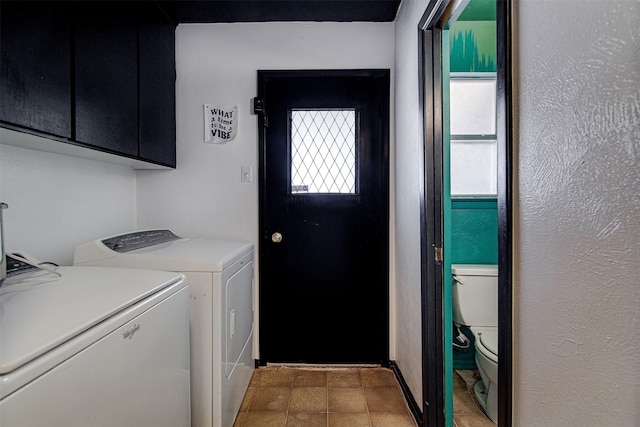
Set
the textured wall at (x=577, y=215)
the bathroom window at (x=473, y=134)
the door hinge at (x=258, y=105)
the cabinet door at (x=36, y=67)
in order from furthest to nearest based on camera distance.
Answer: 1. the door hinge at (x=258, y=105)
2. the bathroom window at (x=473, y=134)
3. the cabinet door at (x=36, y=67)
4. the textured wall at (x=577, y=215)

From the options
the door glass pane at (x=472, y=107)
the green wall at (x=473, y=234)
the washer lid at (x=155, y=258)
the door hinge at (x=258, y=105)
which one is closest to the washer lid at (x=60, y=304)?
the washer lid at (x=155, y=258)

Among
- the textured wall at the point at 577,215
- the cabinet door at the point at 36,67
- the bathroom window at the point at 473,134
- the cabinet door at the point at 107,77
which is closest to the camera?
the textured wall at the point at 577,215

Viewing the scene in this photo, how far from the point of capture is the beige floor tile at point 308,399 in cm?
164

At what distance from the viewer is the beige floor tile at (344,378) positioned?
187cm

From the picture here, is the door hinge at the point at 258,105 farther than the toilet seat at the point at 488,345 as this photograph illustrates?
Yes

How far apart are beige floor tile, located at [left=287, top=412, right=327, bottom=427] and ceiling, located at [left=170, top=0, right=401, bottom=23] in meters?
2.37

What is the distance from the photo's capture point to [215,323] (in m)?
1.30

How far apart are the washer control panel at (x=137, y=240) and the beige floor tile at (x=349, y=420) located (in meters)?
1.32

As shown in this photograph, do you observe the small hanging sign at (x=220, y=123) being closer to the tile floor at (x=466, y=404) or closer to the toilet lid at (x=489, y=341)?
the toilet lid at (x=489, y=341)

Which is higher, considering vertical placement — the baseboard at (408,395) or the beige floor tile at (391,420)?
the baseboard at (408,395)

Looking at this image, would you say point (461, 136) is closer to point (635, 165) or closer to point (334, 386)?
point (635, 165)

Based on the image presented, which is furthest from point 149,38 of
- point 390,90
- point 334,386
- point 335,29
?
point 334,386

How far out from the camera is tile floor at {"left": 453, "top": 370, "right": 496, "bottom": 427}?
1.56 metres

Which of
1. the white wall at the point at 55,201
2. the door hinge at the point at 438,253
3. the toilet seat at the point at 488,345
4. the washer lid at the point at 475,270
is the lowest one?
the toilet seat at the point at 488,345
